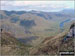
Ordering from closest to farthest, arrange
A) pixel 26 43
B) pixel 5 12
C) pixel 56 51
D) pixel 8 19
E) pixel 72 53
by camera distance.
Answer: pixel 72 53, pixel 56 51, pixel 26 43, pixel 5 12, pixel 8 19

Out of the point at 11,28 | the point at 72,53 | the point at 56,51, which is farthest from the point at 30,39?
the point at 72,53

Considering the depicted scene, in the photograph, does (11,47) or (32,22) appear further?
(32,22)

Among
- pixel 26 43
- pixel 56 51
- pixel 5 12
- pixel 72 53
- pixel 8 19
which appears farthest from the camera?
pixel 8 19

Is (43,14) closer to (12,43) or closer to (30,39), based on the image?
(30,39)

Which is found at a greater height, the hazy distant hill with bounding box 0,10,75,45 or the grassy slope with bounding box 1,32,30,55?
the hazy distant hill with bounding box 0,10,75,45

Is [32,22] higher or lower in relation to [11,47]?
higher

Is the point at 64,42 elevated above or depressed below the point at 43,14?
below

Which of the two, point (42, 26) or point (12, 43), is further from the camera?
point (42, 26)

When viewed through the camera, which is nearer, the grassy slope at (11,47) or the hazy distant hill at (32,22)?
the grassy slope at (11,47)

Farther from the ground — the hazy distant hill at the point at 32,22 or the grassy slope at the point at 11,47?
the hazy distant hill at the point at 32,22

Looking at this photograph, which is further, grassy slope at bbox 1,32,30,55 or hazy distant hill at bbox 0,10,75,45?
hazy distant hill at bbox 0,10,75,45
